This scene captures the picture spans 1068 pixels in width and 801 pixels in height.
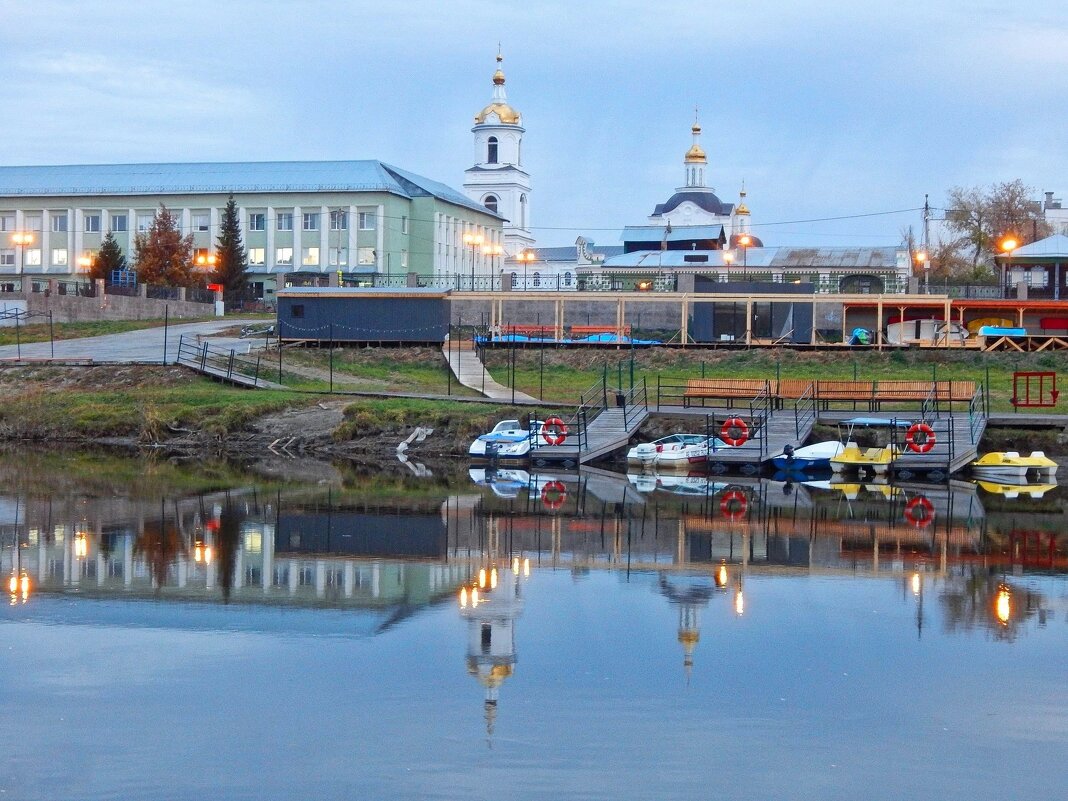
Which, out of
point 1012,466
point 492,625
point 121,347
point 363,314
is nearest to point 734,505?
point 1012,466

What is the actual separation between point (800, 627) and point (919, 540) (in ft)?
30.4

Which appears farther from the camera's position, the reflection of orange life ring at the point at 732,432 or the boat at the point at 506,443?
the boat at the point at 506,443

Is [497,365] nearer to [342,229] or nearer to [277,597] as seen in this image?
[277,597]

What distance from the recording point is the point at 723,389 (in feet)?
171

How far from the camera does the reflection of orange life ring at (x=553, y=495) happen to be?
119ft

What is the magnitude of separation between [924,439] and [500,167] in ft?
330

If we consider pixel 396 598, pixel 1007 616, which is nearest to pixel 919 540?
pixel 1007 616

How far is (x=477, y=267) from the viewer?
131 meters

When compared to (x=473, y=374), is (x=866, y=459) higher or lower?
lower

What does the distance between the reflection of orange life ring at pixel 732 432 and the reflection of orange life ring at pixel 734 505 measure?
6102 mm

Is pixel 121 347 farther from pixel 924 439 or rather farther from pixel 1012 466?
pixel 1012 466

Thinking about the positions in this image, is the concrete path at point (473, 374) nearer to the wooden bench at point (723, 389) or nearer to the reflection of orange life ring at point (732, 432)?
the wooden bench at point (723, 389)

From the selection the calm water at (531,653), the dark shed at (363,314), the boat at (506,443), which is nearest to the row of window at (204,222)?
the dark shed at (363,314)

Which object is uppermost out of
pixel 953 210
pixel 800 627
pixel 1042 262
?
pixel 953 210
